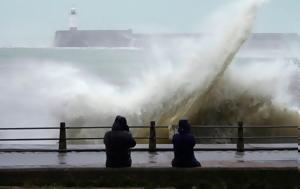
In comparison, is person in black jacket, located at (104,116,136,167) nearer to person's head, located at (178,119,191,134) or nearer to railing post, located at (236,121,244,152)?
person's head, located at (178,119,191,134)

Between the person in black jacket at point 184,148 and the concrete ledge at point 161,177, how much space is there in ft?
0.94

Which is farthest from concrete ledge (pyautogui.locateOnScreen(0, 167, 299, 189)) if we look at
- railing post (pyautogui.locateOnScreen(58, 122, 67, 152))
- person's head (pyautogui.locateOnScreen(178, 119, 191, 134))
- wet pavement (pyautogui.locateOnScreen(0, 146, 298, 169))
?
railing post (pyautogui.locateOnScreen(58, 122, 67, 152))

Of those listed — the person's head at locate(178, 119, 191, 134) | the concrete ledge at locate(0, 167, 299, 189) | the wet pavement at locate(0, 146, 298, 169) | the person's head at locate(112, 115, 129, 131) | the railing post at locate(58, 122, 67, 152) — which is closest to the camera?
the concrete ledge at locate(0, 167, 299, 189)

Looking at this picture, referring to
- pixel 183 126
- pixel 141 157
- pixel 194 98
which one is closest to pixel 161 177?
pixel 183 126

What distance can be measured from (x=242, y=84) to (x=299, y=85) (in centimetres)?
882

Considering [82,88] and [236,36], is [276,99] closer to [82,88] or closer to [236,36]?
[236,36]

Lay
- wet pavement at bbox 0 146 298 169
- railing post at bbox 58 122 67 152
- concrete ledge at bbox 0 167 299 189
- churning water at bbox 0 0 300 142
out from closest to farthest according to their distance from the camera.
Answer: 1. concrete ledge at bbox 0 167 299 189
2. wet pavement at bbox 0 146 298 169
3. railing post at bbox 58 122 67 152
4. churning water at bbox 0 0 300 142

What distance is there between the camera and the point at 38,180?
10.1 meters

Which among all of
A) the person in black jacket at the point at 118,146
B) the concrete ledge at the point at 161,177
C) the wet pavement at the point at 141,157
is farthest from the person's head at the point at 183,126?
the wet pavement at the point at 141,157

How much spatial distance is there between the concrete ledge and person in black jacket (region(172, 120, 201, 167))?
29 cm

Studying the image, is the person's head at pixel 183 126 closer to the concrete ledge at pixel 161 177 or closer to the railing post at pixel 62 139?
the concrete ledge at pixel 161 177

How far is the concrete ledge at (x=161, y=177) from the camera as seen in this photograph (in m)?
9.95

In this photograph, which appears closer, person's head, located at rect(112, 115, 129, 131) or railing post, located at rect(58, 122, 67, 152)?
person's head, located at rect(112, 115, 129, 131)

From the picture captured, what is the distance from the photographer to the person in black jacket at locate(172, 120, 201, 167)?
33.7ft
